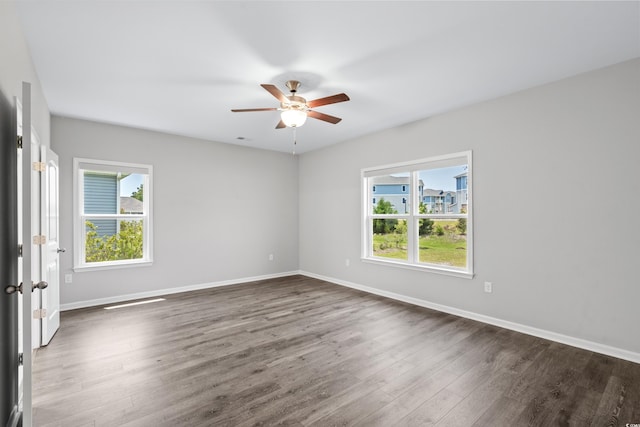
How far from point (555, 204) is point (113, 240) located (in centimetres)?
588

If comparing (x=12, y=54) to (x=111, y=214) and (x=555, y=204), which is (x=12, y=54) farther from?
(x=555, y=204)

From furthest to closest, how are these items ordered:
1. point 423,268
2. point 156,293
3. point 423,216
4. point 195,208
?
point 195,208 → point 156,293 → point 423,216 → point 423,268

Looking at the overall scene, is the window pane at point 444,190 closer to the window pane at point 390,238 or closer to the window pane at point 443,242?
the window pane at point 443,242

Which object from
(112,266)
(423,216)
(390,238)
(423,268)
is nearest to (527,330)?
(423,268)

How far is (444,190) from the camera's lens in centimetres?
430

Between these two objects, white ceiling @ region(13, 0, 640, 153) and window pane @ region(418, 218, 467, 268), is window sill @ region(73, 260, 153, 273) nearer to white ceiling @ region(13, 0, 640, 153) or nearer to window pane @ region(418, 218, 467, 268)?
white ceiling @ region(13, 0, 640, 153)

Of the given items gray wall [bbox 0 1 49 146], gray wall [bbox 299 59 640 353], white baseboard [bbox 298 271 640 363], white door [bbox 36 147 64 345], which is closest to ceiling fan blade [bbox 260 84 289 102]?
gray wall [bbox 0 1 49 146]

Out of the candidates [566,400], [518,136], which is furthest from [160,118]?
[566,400]

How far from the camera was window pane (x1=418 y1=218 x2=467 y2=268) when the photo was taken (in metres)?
4.10

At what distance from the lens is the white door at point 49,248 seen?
2795 millimetres

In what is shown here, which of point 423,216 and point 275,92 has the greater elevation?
point 275,92

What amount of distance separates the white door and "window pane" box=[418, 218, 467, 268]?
14.5 ft

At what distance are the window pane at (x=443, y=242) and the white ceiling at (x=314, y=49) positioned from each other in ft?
5.23

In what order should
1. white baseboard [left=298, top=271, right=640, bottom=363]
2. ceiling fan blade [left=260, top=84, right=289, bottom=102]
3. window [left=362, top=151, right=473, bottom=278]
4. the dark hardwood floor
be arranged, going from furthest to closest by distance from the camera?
window [left=362, top=151, right=473, bottom=278] < white baseboard [left=298, top=271, right=640, bottom=363] < ceiling fan blade [left=260, top=84, right=289, bottom=102] < the dark hardwood floor
